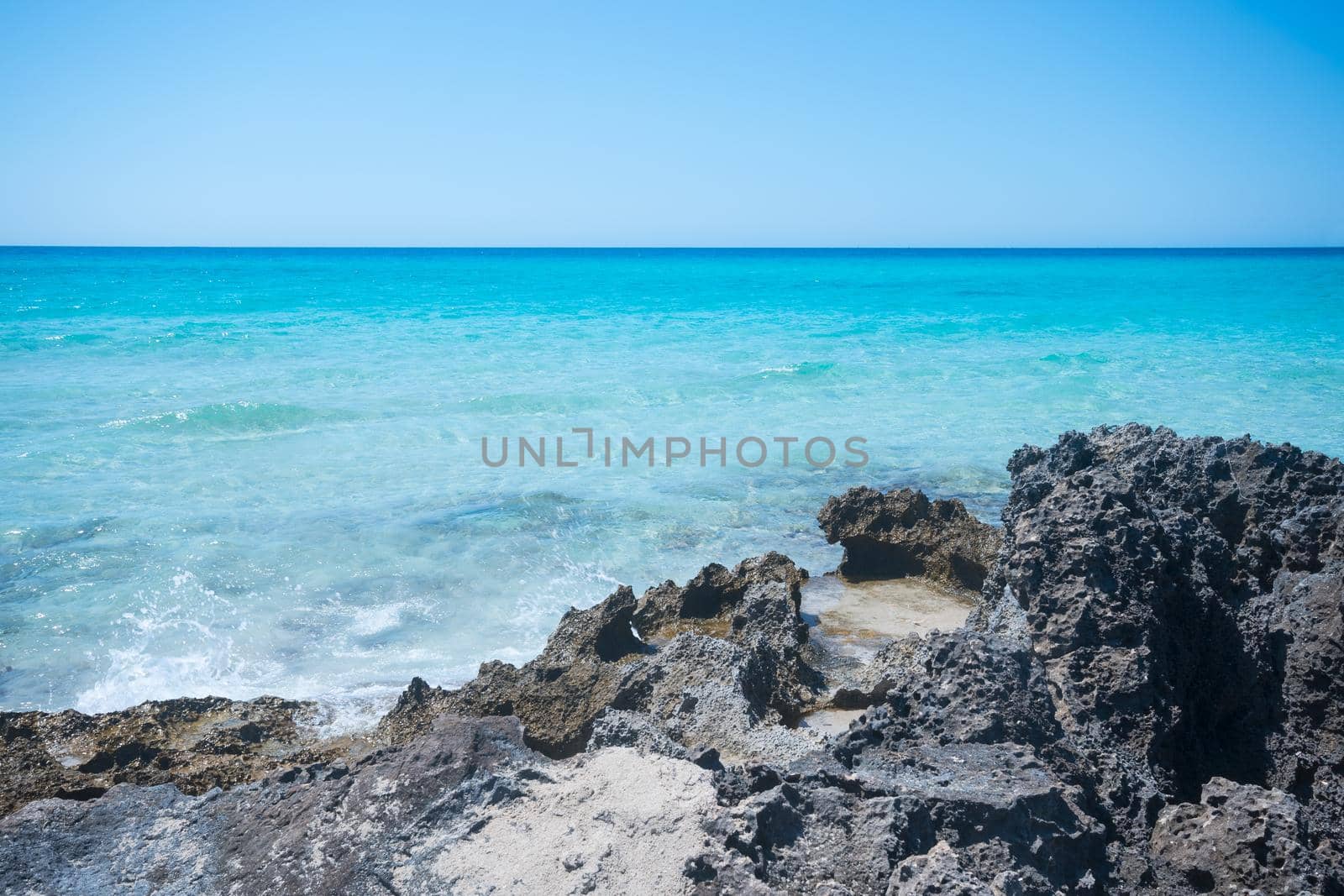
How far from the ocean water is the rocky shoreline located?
1449 millimetres

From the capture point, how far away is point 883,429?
534 inches

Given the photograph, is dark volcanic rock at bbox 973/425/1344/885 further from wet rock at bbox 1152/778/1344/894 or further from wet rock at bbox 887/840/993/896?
wet rock at bbox 887/840/993/896

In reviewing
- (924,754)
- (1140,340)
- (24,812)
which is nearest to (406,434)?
(24,812)

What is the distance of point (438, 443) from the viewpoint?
12.5 m

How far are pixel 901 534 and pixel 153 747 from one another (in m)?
5.36

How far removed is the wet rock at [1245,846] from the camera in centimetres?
259

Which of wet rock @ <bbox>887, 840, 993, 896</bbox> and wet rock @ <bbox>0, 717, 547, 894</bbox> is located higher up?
wet rock @ <bbox>887, 840, 993, 896</bbox>

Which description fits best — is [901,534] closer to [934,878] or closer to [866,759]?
[866,759]

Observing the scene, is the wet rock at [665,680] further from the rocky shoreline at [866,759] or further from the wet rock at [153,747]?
the wet rock at [153,747]

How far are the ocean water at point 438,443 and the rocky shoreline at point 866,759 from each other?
1.45m

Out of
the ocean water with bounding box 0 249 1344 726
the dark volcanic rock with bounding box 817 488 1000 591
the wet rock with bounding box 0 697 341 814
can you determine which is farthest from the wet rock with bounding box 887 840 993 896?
the dark volcanic rock with bounding box 817 488 1000 591

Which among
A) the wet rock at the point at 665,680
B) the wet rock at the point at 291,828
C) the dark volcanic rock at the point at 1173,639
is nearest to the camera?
the wet rock at the point at 291,828

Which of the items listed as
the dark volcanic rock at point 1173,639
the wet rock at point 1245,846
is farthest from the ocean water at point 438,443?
the wet rock at point 1245,846

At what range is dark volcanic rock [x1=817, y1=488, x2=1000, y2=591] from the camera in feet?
23.5
